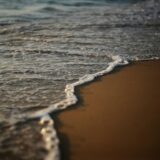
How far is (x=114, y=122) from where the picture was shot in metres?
3.73

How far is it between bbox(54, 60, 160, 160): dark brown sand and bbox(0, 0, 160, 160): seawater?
0.52 feet

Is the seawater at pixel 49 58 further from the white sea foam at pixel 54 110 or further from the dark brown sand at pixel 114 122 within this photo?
the dark brown sand at pixel 114 122

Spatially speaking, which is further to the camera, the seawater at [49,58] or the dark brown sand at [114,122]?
the seawater at [49,58]

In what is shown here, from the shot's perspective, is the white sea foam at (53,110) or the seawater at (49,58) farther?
the seawater at (49,58)

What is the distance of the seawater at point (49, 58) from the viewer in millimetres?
3490

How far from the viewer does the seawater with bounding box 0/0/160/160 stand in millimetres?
3490

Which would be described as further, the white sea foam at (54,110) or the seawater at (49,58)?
the seawater at (49,58)

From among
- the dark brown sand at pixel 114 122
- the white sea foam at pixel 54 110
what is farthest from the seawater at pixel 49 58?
the dark brown sand at pixel 114 122

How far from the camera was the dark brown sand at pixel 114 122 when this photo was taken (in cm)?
326

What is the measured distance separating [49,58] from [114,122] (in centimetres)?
241

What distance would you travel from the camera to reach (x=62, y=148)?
3.28 metres

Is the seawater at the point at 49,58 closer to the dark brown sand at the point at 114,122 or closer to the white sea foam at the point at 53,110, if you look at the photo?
the white sea foam at the point at 53,110

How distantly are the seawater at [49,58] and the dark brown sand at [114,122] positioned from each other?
16cm

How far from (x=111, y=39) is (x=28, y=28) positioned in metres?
2.03
